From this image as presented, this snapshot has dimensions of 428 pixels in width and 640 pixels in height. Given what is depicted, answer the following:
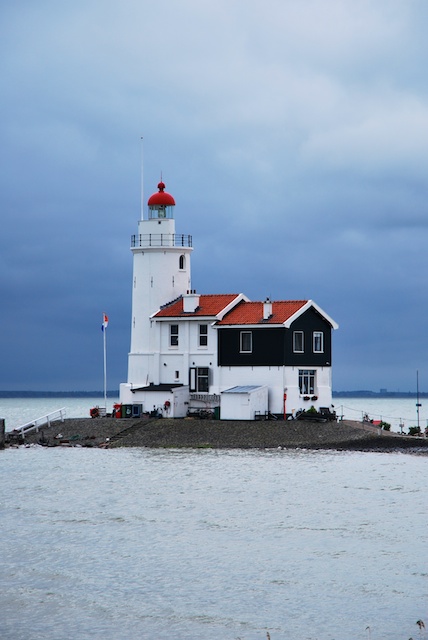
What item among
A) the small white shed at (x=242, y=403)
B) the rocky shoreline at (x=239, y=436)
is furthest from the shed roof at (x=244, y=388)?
the rocky shoreline at (x=239, y=436)

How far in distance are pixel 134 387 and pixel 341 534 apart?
31429 mm

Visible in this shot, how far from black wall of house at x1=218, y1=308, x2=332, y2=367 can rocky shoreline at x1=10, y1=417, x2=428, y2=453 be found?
3.59m

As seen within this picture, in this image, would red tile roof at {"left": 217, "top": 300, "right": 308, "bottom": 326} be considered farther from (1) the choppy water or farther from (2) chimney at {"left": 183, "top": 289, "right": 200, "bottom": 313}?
(1) the choppy water

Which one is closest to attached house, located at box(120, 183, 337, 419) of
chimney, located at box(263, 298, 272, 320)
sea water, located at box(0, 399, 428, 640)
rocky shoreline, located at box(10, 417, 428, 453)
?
chimney, located at box(263, 298, 272, 320)

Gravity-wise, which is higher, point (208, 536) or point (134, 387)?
point (134, 387)

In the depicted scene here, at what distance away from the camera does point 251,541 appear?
102 ft

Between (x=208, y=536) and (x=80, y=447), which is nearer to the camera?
(x=208, y=536)

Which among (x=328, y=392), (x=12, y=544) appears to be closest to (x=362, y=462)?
(x=328, y=392)

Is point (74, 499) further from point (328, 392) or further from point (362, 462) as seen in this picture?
point (328, 392)

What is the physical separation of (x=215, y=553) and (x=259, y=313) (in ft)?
103

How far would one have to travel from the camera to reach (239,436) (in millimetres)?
55312

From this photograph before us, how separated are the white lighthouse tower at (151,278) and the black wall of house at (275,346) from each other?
484 cm

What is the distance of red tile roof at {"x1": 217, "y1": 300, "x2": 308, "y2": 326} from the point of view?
58906mm

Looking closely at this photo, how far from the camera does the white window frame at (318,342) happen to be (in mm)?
60006
